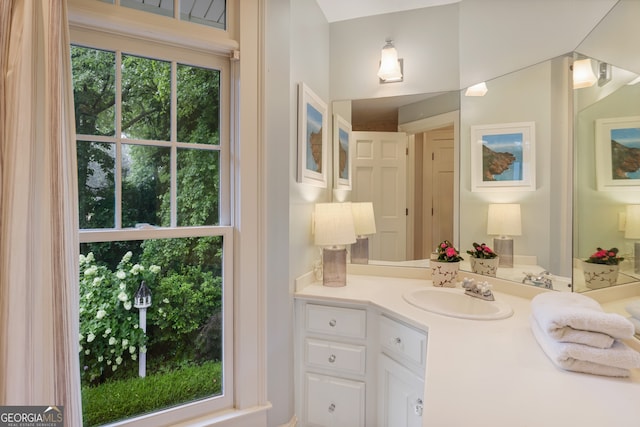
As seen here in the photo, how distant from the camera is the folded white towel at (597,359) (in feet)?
2.69

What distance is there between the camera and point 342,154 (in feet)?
6.79

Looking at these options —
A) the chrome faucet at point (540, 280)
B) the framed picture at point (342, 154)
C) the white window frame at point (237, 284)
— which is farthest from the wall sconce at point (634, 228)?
the white window frame at point (237, 284)

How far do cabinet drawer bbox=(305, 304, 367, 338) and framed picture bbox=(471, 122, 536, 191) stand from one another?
3.44 feet

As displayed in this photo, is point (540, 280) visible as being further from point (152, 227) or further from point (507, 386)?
point (152, 227)

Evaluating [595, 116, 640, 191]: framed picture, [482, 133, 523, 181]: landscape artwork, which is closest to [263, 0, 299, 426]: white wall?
[482, 133, 523, 181]: landscape artwork

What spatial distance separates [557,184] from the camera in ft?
4.87

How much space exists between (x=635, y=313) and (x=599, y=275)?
0.25m

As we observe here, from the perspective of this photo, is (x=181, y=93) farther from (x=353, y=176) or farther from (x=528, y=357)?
(x=528, y=357)

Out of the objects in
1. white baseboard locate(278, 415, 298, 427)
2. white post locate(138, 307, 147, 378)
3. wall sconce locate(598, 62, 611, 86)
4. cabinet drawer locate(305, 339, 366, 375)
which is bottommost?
white baseboard locate(278, 415, 298, 427)

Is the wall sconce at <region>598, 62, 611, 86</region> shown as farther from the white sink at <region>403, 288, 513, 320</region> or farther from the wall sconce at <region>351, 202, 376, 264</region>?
the wall sconce at <region>351, 202, 376, 264</region>

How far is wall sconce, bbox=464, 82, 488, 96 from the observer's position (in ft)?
5.85

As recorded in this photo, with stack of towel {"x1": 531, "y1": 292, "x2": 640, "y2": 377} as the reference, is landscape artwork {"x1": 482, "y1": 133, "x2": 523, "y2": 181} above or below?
above

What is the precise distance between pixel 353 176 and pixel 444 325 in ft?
3.78

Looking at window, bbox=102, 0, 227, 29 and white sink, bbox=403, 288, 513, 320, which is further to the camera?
white sink, bbox=403, 288, 513, 320
